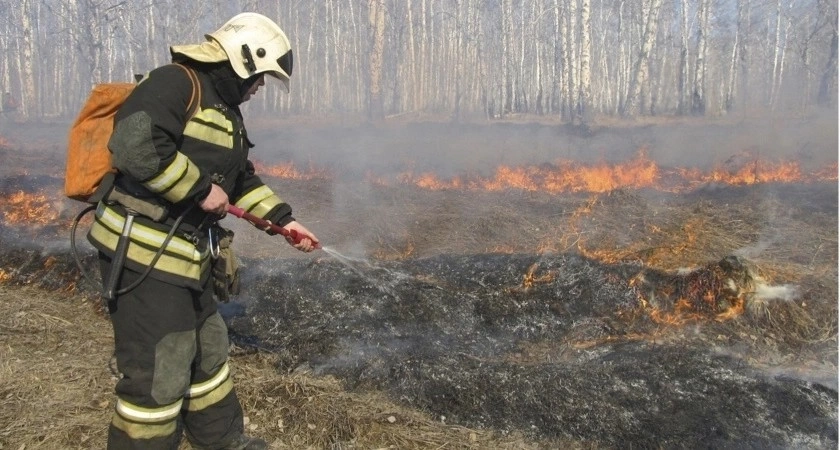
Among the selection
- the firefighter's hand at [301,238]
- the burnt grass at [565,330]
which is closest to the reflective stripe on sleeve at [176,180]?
the firefighter's hand at [301,238]

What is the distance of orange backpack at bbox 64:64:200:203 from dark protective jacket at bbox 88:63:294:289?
7 cm

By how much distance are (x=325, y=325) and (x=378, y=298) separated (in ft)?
2.05

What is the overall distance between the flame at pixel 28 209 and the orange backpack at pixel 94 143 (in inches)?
270

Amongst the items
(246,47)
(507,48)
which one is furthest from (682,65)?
(246,47)

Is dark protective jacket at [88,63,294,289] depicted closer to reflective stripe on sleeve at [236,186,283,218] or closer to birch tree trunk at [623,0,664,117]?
reflective stripe on sleeve at [236,186,283,218]

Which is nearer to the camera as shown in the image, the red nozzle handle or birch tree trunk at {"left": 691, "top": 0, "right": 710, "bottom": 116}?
the red nozzle handle

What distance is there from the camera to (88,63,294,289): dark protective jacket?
2.35 m

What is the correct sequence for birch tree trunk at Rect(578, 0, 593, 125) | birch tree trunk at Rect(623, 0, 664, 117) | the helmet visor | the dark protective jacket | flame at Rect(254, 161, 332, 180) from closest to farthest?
the dark protective jacket → the helmet visor → flame at Rect(254, 161, 332, 180) → birch tree trunk at Rect(578, 0, 593, 125) → birch tree trunk at Rect(623, 0, 664, 117)

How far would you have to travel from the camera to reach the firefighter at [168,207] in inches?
94.4

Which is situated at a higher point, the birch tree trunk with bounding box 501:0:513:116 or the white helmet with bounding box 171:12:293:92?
the birch tree trunk with bounding box 501:0:513:116

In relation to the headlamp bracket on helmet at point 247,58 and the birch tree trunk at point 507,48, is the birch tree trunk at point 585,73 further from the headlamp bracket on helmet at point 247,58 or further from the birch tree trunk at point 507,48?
the headlamp bracket on helmet at point 247,58


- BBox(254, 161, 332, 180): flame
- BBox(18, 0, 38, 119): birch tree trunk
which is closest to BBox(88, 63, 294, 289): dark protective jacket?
BBox(254, 161, 332, 180): flame

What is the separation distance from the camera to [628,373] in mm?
4109

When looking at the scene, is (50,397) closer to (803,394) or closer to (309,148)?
(803,394)
